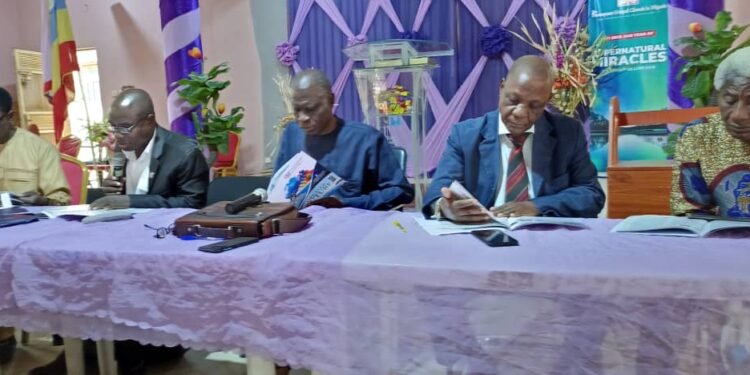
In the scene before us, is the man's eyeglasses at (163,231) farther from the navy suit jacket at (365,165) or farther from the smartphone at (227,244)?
the navy suit jacket at (365,165)

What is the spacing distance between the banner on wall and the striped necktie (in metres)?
2.58

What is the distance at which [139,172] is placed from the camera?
237 centimetres

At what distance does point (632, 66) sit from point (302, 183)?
339 centimetres

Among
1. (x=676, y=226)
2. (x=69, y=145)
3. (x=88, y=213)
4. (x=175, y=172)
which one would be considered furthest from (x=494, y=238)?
(x=69, y=145)

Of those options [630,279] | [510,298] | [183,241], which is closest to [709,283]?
[630,279]

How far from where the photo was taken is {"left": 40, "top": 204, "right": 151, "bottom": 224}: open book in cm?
180

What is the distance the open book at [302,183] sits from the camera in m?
2.05

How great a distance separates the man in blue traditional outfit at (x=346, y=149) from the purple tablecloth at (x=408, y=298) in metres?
0.85

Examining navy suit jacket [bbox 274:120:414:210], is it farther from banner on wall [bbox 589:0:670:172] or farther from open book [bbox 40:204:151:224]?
banner on wall [bbox 589:0:670:172]

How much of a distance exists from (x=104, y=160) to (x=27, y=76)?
1396mm

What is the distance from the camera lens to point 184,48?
15.7 ft

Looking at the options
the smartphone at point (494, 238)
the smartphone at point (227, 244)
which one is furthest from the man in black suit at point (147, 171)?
the smartphone at point (494, 238)

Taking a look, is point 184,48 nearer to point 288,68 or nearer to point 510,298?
point 288,68

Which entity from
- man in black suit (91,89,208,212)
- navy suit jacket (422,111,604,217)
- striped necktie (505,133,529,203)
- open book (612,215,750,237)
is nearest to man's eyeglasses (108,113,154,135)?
man in black suit (91,89,208,212)
